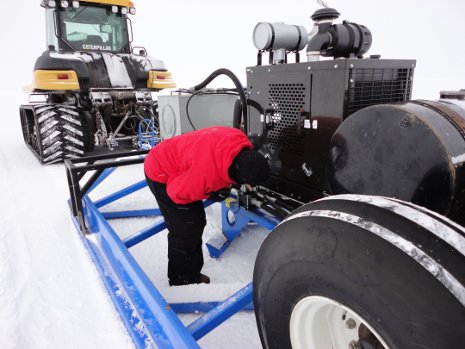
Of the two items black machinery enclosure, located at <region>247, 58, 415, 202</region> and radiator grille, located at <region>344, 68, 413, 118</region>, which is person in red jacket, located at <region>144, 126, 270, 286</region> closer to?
black machinery enclosure, located at <region>247, 58, 415, 202</region>

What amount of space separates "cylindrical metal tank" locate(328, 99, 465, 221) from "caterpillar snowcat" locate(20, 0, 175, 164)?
16.1 ft

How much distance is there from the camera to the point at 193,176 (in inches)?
78.3

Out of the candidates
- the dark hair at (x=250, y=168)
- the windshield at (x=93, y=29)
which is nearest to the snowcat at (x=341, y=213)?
the dark hair at (x=250, y=168)

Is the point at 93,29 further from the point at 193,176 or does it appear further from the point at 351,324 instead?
the point at 351,324

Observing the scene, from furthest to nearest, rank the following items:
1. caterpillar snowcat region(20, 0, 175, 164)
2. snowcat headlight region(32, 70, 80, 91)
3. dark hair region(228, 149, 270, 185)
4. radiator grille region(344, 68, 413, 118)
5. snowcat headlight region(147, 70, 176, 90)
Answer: snowcat headlight region(147, 70, 176, 90) → caterpillar snowcat region(20, 0, 175, 164) → snowcat headlight region(32, 70, 80, 91) → dark hair region(228, 149, 270, 185) → radiator grille region(344, 68, 413, 118)

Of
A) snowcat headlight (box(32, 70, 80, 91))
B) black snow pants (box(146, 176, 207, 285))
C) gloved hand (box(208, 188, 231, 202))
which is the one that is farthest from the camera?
snowcat headlight (box(32, 70, 80, 91))

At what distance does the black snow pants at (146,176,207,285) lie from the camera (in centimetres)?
229

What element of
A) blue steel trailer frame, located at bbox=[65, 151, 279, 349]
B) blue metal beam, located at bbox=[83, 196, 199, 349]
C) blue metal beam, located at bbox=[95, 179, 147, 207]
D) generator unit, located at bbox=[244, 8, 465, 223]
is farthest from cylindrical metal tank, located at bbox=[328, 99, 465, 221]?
blue metal beam, located at bbox=[95, 179, 147, 207]

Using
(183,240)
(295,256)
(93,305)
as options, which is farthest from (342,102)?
(93,305)

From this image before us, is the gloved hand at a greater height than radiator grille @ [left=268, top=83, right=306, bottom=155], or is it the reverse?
radiator grille @ [left=268, top=83, right=306, bottom=155]

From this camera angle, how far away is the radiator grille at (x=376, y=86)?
5.73ft

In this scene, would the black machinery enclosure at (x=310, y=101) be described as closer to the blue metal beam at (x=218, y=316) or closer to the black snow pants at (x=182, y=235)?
the black snow pants at (x=182, y=235)

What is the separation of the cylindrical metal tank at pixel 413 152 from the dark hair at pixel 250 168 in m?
0.50

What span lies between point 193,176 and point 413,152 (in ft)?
3.67
